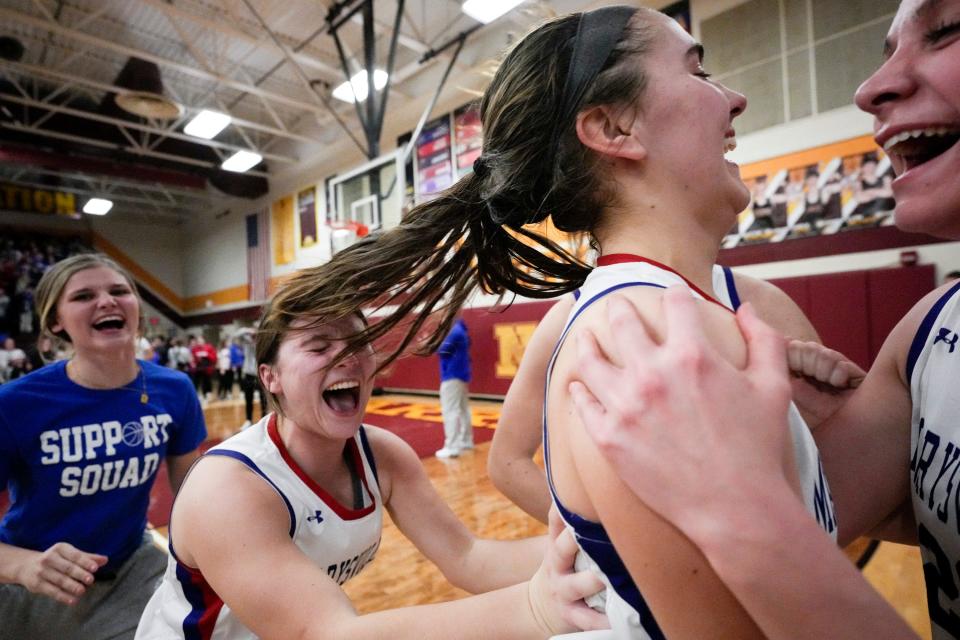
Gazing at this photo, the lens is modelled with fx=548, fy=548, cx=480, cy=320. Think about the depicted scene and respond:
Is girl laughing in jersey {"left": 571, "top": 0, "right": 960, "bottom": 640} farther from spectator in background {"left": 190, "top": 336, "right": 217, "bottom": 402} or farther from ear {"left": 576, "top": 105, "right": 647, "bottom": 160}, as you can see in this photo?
spectator in background {"left": 190, "top": 336, "right": 217, "bottom": 402}

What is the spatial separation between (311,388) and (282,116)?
12258 millimetres

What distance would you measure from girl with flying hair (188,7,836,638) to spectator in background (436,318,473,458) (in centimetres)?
430

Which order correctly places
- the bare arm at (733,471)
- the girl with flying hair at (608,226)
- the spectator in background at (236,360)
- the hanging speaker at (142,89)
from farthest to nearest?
the spectator in background at (236,360), the hanging speaker at (142,89), the girl with flying hair at (608,226), the bare arm at (733,471)

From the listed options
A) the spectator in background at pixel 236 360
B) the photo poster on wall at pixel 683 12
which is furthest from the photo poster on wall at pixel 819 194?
the spectator in background at pixel 236 360

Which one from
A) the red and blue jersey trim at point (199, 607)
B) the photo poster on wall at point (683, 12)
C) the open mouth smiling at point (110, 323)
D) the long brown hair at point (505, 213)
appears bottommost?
the red and blue jersey trim at point (199, 607)

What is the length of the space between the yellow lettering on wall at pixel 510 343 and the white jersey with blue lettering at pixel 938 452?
7442 millimetres

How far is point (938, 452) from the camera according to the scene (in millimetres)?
889

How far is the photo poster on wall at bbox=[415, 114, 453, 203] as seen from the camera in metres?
9.61

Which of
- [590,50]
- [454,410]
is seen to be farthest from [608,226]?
[454,410]

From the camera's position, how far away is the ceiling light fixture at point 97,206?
15.7m

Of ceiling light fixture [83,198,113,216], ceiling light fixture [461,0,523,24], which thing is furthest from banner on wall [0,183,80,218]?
ceiling light fixture [461,0,523,24]

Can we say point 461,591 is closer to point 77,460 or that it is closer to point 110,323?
point 77,460

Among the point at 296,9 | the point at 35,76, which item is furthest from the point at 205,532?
the point at 35,76

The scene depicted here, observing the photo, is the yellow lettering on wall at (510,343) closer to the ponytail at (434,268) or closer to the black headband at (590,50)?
the ponytail at (434,268)
